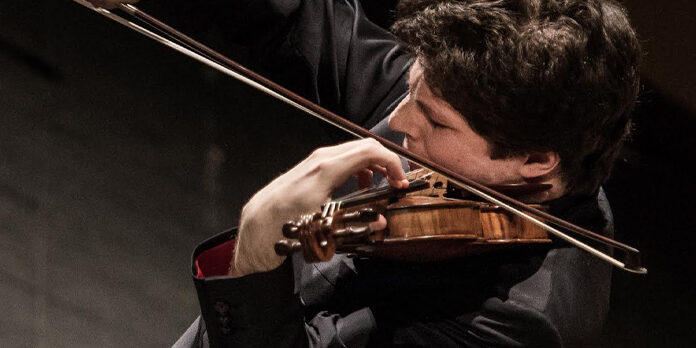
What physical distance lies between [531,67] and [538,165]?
6.0 inches

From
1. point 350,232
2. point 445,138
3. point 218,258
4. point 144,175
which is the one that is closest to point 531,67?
point 445,138

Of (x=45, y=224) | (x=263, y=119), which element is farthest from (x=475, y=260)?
(x=45, y=224)

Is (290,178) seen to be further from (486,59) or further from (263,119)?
(263,119)

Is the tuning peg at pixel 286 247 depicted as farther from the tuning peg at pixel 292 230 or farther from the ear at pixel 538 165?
the ear at pixel 538 165

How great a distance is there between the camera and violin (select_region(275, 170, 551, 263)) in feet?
3.14

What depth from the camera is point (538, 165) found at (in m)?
1.24

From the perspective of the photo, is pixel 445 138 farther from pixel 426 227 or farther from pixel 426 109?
Result: pixel 426 227

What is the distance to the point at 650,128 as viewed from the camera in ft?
5.94

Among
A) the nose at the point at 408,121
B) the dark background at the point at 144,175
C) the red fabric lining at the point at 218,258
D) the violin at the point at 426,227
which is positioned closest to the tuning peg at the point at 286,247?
the violin at the point at 426,227

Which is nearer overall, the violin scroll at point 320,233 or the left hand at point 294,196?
the violin scroll at point 320,233

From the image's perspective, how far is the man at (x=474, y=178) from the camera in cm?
108

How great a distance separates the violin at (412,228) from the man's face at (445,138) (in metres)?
0.04

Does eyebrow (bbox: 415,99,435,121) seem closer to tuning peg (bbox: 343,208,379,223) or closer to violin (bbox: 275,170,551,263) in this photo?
violin (bbox: 275,170,551,263)

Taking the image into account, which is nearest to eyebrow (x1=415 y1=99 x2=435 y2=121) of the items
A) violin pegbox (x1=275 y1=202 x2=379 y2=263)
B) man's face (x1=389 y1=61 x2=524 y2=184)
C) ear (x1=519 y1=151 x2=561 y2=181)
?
man's face (x1=389 y1=61 x2=524 y2=184)
